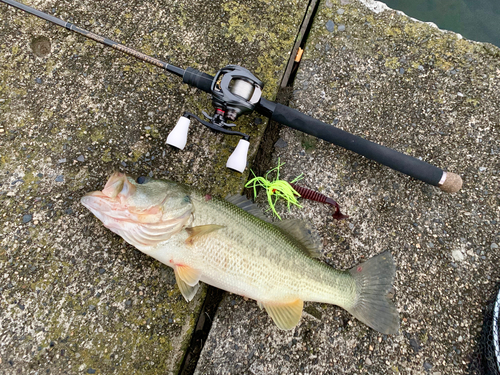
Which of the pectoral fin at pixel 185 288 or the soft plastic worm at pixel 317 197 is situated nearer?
the pectoral fin at pixel 185 288

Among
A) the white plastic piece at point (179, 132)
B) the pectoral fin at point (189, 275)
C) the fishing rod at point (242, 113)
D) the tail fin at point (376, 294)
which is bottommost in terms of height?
the pectoral fin at point (189, 275)

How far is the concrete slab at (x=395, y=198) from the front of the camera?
249 centimetres

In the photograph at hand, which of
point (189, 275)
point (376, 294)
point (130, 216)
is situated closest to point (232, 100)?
point (130, 216)

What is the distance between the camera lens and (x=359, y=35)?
3.17 metres

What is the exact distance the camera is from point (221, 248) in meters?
2.21

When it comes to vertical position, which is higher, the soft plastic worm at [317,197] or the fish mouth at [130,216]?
the soft plastic worm at [317,197]

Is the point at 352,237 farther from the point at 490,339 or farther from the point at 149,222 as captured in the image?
the point at 149,222

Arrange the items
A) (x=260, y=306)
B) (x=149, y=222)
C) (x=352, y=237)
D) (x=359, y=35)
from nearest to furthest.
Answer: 1. (x=149, y=222)
2. (x=260, y=306)
3. (x=352, y=237)
4. (x=359, y=35)

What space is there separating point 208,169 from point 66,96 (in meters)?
1.50

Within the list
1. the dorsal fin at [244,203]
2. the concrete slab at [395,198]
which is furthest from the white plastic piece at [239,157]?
the concrete slab at [395,198]

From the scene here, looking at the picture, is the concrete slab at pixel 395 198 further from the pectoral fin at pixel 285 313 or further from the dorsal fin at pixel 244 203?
the dorsal fin at pixel 244 203

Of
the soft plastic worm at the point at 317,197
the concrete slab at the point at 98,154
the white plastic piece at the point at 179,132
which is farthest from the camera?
the soft plastic worm at the point at 317,197

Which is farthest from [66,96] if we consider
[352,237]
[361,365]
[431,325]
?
[431,325]

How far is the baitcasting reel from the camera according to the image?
2.32 meters
